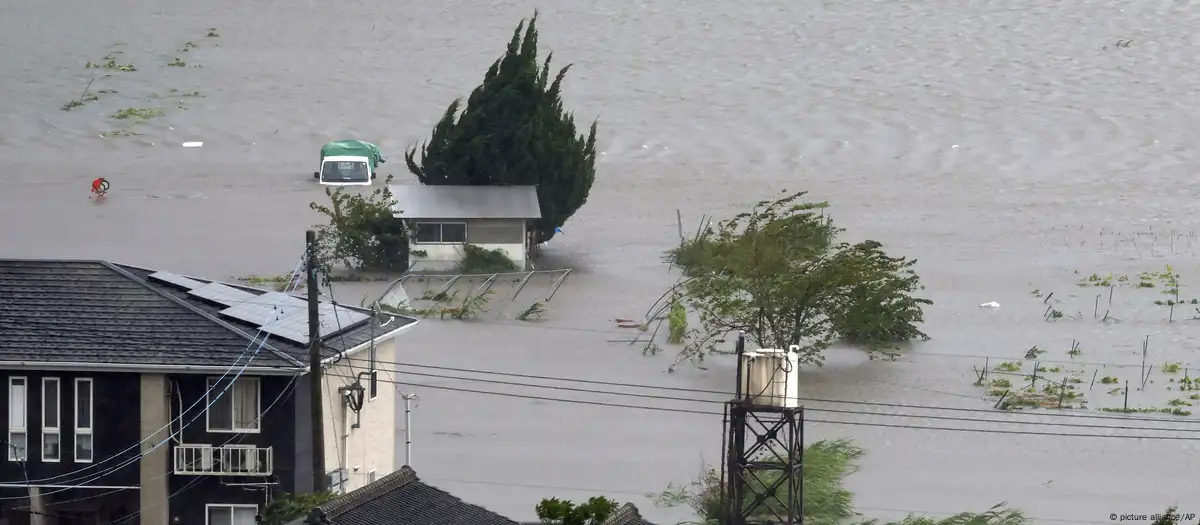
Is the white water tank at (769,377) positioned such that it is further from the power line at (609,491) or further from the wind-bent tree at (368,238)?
the wind-bent tree at (368,238)

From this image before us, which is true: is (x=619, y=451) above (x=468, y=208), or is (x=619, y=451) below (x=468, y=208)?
below

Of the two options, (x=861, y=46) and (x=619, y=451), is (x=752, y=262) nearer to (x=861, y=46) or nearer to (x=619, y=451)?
(x=619, y=451)

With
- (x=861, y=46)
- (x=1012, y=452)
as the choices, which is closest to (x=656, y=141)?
(x=861, y=46)

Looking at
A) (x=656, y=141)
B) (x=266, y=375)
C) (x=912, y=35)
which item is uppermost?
(x=912, y=35)

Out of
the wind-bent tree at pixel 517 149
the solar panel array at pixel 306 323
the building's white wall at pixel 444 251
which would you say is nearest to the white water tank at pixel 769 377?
the solar panel array at pixel 306 323

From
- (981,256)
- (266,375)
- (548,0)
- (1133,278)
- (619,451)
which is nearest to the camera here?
(266,375)

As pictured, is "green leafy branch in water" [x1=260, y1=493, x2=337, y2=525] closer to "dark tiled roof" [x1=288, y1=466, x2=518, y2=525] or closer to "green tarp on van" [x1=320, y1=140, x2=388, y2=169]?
"dark tiled roof" [x1=288, y1=466, x2=518, y2=525]

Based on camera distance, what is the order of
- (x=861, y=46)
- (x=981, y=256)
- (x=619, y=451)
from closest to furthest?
1. (x=619, y=451)
2. (x=981, y=256)
3. (x=861, y=46)
